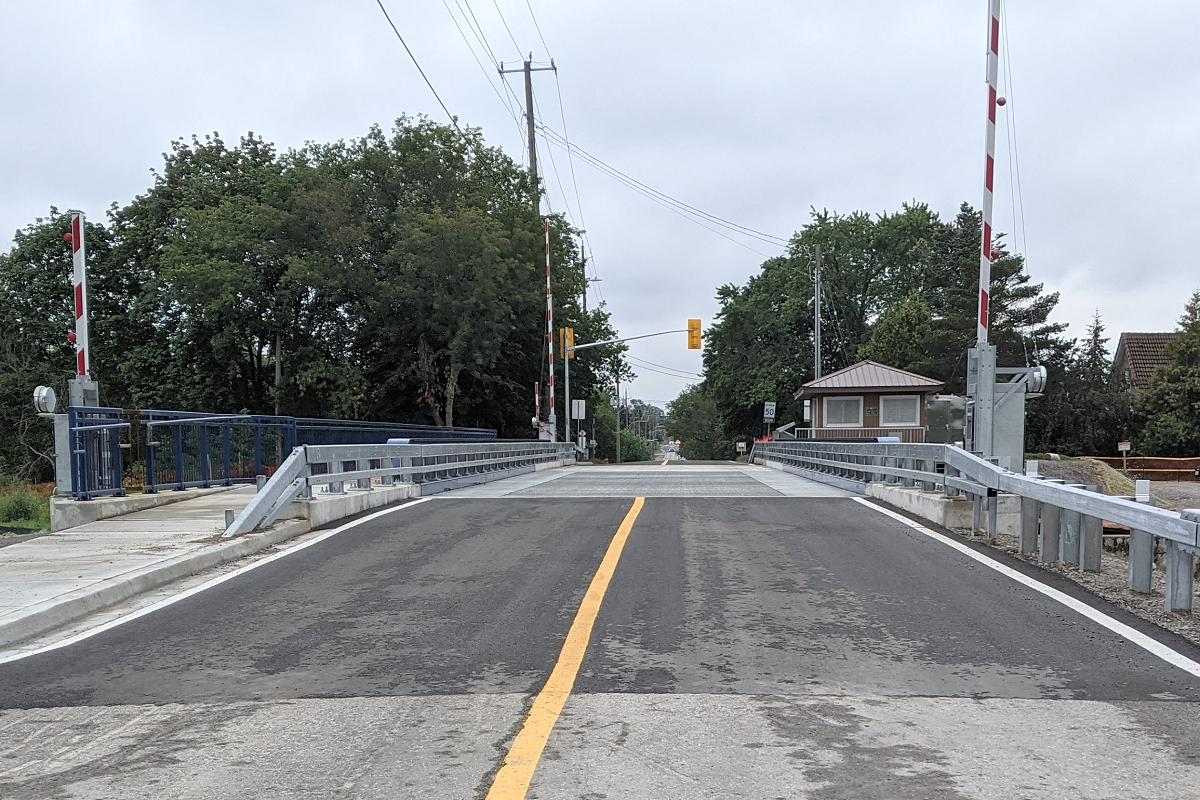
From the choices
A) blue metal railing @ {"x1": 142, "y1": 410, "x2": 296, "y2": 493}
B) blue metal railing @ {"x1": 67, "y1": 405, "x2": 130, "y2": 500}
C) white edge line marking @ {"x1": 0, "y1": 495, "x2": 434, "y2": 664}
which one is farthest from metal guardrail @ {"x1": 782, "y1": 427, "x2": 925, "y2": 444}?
white edge line marking @ {"x1": 0, "y1": 495, "x2": 434, "y2": 664}

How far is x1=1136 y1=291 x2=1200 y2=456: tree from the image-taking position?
41.8 metres

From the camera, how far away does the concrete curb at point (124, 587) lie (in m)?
6.40

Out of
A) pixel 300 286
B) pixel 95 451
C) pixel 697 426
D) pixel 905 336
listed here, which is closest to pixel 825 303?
pixel 905 336

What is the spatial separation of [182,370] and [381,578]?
3283cm

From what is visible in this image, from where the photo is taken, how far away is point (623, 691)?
193 inches

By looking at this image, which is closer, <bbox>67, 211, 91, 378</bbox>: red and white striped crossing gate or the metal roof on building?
<bbox>67, 211, 91, 378</bbox>: red and white striped crossing gate

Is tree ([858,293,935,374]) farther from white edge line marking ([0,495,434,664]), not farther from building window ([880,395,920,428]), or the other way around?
white edge line marking ([0,495,434,664])

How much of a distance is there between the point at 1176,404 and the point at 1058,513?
132ft

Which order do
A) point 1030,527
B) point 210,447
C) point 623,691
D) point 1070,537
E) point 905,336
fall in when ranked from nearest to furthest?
1. point 623,691
2. point 1070,537
3. point 1030,527
4. point 210,447
5. point 905,336

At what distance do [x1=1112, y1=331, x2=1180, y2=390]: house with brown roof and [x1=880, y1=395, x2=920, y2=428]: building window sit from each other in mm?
20081

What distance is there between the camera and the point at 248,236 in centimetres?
3412

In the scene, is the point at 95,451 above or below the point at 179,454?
above

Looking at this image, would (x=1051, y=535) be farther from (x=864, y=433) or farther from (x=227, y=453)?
(x=864, y=433)

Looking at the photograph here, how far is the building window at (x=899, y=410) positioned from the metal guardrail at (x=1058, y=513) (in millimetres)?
30062
